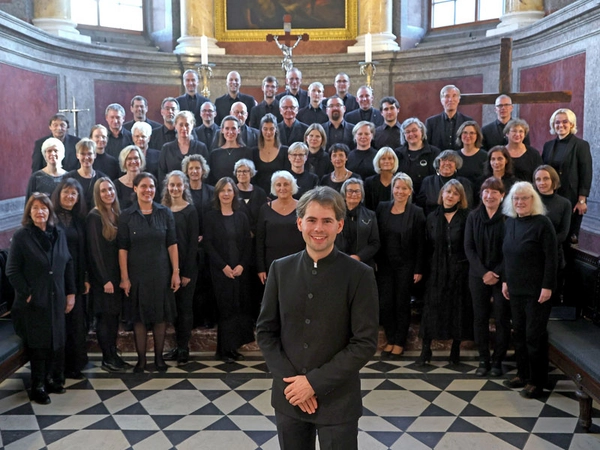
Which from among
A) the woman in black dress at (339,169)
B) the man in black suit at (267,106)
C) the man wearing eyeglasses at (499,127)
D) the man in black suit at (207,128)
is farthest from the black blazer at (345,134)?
the man wearing eyeglasses at (499,127)

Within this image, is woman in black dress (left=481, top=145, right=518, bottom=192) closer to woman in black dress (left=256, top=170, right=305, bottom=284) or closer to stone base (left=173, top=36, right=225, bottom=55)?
woman in black dress (left=256, top=170, right=305, bottom=284)

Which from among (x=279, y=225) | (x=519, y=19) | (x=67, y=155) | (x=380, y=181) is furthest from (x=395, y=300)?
(x=519, y=19)

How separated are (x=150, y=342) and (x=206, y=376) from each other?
110 centimetres

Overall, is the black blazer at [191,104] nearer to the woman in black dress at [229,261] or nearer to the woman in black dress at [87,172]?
the woman in black dress at [87,172]

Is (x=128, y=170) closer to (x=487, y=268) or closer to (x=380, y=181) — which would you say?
(x=380, y=181)

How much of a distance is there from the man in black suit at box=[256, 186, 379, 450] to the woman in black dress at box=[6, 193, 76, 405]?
276cm

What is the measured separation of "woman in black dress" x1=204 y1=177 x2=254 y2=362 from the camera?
231 inches

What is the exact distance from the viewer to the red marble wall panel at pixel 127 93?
1022 centimetres

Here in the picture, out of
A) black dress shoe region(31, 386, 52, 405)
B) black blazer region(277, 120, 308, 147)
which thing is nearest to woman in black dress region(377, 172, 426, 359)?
black blazer region(277, 120, 308, 147)

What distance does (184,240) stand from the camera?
19.1 ft

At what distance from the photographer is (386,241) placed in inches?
233

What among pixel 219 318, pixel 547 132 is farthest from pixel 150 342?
pixel 547 132

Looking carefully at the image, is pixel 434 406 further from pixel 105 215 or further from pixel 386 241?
pixel 105 215

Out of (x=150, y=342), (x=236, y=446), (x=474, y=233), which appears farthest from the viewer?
(x=150, y=342)
